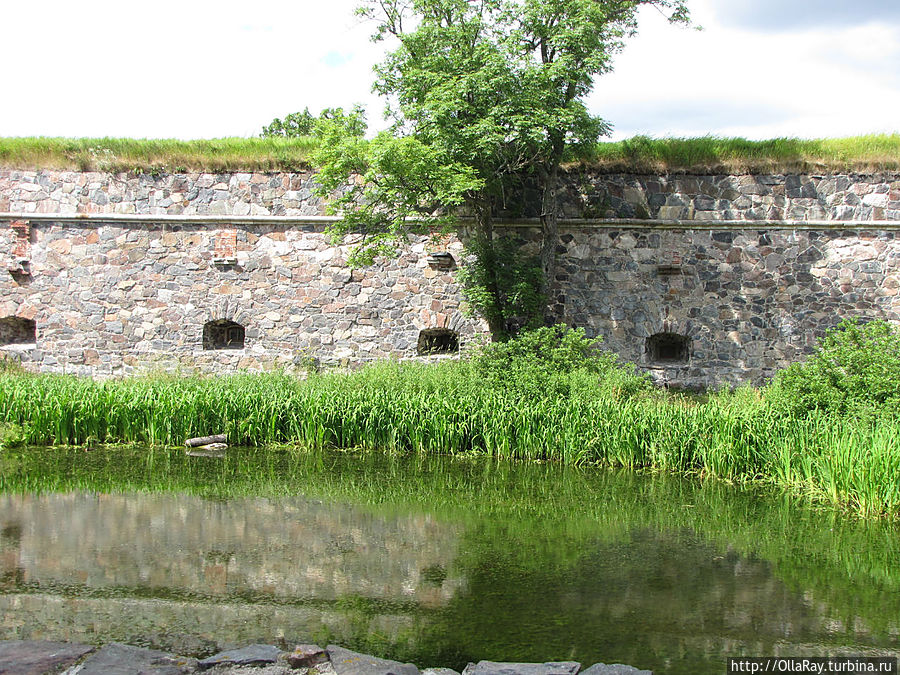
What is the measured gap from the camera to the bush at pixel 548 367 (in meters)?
9.39

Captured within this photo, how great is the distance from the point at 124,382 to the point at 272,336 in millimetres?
2530

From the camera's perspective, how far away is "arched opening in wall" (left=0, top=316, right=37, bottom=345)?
12.9 meters

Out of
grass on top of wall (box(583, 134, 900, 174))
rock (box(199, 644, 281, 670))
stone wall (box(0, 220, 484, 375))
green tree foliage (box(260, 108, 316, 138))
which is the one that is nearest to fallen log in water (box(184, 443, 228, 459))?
stone wall (box(0, 220, 484, 375))

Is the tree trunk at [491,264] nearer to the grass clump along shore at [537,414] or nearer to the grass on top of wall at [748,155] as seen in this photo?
the grass clump along shore at [537,414]

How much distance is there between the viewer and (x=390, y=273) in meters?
12.4

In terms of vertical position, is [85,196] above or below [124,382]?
above

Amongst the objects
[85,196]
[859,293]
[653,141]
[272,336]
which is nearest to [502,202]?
[653,141]

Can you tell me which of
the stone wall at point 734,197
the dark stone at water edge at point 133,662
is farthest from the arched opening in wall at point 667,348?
the dark stone at water edge at point 133,662

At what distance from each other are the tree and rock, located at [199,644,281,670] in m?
7.09

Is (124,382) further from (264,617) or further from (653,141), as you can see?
(653,141)

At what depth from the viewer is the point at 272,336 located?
12.5 metres

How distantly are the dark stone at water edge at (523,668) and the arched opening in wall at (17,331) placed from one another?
11.5 metres

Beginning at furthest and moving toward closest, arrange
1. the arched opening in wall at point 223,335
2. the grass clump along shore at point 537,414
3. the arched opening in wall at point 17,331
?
the arched opening in wall at point 17,331
the arched opening in wall at point 223,335
the grass clump along shore at point 537,414

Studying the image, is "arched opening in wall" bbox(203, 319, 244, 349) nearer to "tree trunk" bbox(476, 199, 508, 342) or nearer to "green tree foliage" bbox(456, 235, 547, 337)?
"green tree foliage" bbox(456, 235, 547, 337)
